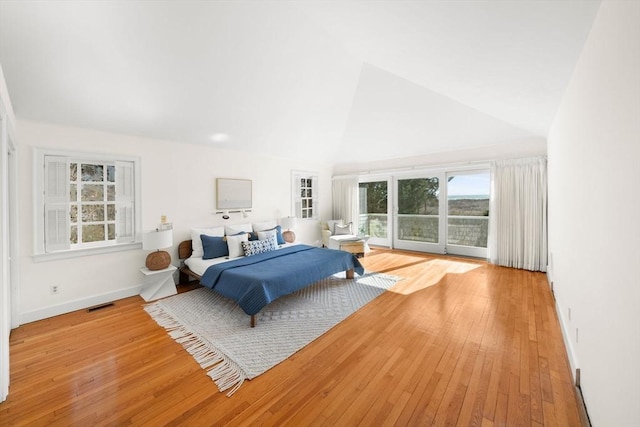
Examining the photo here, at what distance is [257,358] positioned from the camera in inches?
86.2

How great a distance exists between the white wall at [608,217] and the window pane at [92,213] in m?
4.80

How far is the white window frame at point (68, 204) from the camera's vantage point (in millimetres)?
2957

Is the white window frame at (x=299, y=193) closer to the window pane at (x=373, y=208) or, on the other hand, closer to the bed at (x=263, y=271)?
the window pane at (x=373, y=208)

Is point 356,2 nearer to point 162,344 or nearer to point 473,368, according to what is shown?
point 473,368

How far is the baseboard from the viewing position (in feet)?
9.55

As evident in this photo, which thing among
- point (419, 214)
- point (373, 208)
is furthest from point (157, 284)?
point (419, 214)

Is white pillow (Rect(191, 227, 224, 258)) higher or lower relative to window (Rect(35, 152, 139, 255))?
lower

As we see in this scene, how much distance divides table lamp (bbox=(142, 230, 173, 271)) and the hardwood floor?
2.24ft

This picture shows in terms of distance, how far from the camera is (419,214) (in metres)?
5.97

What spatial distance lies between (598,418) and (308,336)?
1.95 metres

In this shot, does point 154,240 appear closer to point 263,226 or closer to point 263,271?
point 263,271

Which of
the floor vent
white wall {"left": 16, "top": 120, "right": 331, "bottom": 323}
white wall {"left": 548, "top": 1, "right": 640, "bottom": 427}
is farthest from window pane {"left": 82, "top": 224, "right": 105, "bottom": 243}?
white wall {"left": 548, "top": 1, "right": 640, "bottom": 427}

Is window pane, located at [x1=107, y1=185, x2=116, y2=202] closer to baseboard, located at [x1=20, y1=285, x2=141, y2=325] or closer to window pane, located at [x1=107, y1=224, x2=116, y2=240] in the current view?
window pane, located at [x1=107, y1=224, x2=116, y2=240]

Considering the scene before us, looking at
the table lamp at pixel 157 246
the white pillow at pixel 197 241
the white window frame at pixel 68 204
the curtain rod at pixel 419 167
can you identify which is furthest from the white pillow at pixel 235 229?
the curtain rod at pixel 419 167
